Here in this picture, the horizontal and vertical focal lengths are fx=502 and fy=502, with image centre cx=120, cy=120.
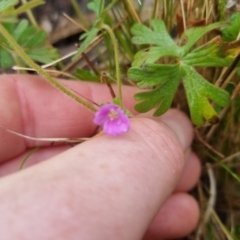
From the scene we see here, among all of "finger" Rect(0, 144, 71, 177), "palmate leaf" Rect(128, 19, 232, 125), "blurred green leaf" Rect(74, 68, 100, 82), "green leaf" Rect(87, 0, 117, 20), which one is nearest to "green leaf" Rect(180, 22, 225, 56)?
"palmate leaf" Rect(128, 19, 232, 125)

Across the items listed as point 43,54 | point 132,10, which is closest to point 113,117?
point 132,10

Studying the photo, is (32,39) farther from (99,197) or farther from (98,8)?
(99,197)

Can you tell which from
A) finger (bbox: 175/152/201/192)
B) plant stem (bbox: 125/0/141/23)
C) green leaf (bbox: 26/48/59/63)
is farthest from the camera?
finger (bbox: 175/152/201/192)

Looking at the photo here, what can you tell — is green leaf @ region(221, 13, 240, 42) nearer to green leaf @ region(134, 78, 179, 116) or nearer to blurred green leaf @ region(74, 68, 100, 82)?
green leaf @ region(134, 78, 179, 116)

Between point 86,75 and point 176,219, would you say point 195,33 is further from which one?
point 176,219

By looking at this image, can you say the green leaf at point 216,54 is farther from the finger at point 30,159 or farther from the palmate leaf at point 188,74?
the finger at point 30,159

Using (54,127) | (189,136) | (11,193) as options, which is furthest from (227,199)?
(11,193)

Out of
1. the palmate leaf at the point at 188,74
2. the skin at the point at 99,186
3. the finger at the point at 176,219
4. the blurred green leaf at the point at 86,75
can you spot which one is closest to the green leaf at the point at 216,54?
the palmate leaf at the point at 188,74

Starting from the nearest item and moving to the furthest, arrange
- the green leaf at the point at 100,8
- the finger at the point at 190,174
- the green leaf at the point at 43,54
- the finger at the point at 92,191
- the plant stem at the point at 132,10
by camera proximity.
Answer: the finger at the point at 92,191, the green leaf at the point at 100,8, the plant stem at the point at 132,10, the green leaf at the point at 43,54, the finger at the point at 190,174
